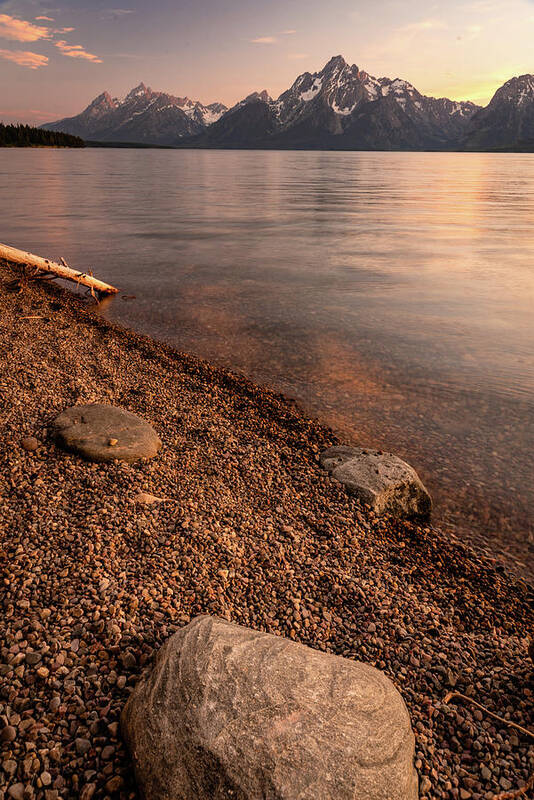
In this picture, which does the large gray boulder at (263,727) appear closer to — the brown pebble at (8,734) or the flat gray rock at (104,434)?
the brown pebble at (8,734)

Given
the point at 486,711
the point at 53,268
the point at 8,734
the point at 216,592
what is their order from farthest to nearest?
the point at 53,268, the point at 216,592, the point at 486,711, the point at 8,734

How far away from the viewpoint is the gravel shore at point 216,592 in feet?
12.7

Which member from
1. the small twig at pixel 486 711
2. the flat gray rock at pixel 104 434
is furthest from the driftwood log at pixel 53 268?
the small twig at pixel 486 711

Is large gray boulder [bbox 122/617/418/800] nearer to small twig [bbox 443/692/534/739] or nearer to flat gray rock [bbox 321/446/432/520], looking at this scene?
small twig [bbox 443/692/534/739]

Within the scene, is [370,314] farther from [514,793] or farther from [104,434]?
[514,793]

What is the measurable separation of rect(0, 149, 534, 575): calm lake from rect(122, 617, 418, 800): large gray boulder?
4.43 metres

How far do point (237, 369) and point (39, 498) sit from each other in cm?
720

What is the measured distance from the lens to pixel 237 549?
239 inches

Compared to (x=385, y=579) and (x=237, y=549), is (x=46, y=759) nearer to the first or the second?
(x=237, y=549)

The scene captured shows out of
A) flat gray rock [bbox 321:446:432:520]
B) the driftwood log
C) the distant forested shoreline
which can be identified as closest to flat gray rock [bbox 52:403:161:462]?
flat gray rock [bbox 321:446:432:520]

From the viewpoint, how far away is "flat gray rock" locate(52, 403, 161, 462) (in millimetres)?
7543

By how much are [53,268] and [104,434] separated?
13860mm

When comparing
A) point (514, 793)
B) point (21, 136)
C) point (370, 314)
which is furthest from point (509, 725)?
point (21, 136)

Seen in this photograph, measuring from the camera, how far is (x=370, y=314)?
58.2ft
